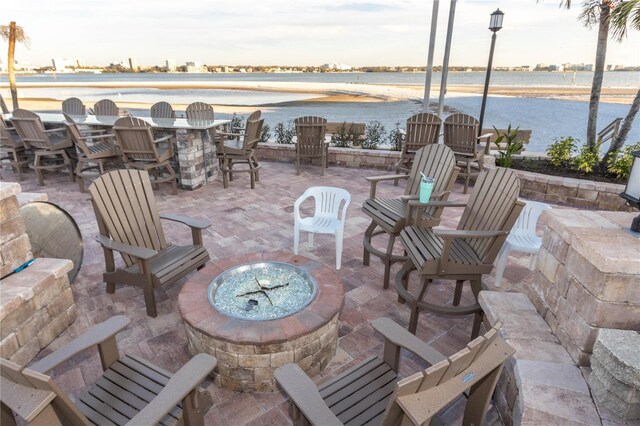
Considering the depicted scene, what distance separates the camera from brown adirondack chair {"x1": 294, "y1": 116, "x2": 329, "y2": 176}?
6.43 meters

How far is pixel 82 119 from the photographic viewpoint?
249 inches

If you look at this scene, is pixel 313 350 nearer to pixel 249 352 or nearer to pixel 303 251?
pixel 249 352

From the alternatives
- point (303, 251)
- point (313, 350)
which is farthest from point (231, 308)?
point (303, 251)

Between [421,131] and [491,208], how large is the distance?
3.55m

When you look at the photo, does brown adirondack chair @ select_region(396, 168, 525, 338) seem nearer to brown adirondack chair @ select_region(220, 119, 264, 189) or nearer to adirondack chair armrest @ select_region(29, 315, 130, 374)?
Answer: adirondack chair armrest @ select_region(29, 315, 130, 374)

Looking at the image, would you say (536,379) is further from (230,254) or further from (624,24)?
(624,24)

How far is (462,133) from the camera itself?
5.79 meters

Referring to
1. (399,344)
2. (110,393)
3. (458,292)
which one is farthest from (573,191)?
(110,393)

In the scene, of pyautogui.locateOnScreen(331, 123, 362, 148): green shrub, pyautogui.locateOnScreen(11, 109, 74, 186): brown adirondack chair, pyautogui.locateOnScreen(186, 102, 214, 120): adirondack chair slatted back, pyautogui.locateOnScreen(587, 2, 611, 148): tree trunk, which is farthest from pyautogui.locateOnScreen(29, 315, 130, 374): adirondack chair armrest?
pyautogui.locateOnScreen(587, 2, 611, 148): tree trunk

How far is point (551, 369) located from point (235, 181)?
5.49 m

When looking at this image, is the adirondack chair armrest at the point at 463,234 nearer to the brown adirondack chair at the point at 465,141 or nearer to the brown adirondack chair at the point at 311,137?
the brown adirondack chair at the point at 465,141

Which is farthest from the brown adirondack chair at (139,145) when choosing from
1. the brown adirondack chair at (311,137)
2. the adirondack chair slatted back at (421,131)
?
the adirondack chair slatted back at (421,131)

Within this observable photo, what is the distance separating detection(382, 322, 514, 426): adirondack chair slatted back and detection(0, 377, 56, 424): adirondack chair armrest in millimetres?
1102

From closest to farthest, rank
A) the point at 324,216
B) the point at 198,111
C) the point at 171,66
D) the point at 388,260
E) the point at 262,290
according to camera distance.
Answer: the point at 262,290
the point at 388,260
the point at 324,216
the point at 198,111
the point at 171,66
